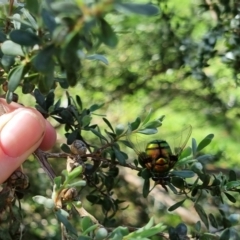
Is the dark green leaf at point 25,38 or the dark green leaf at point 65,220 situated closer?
the dark green leaf at point 25,38

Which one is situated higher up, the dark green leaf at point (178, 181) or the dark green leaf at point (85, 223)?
the dark green leaf at point (85, 223)

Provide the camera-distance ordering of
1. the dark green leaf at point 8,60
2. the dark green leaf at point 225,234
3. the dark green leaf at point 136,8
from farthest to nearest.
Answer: the dark green leaf at point 225,234, the dark green leaf at point 8,60, the dark green leaf at point 136,8

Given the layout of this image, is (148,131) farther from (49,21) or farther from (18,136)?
(49,21)

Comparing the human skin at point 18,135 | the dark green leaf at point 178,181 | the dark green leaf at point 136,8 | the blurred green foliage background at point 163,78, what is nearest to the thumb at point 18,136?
the human skin at point 18,135

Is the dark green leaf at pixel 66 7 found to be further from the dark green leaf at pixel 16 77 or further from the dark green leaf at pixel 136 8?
the dark green leaf at pixel 16 77

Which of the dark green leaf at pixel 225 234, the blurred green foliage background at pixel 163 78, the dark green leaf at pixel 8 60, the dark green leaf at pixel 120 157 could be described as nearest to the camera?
the dark green leaf at pixel 8 60

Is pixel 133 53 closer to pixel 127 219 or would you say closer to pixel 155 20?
pixel 155 20

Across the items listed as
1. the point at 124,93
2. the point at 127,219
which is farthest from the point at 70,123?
the point at 124,93

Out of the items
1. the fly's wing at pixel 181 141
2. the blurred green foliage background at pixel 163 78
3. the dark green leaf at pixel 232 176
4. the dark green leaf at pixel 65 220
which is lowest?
the blurred green foliage background at pixel 163 78

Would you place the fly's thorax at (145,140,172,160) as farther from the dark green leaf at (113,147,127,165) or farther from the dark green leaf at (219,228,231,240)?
the dark green leaf at (219,228,231,240)

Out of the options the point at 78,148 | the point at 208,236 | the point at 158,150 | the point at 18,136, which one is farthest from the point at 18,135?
the point at 208,236
